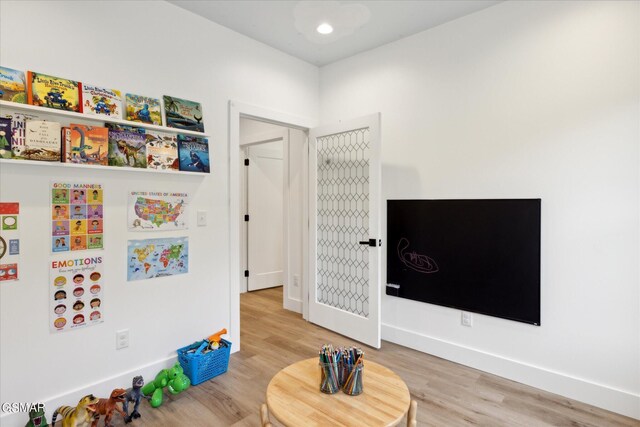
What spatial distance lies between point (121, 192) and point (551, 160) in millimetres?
2923

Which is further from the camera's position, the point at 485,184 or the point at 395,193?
the point at 395,193

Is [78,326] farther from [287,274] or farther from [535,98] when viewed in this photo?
[535,98]

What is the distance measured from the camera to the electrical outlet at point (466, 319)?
9.07 feet

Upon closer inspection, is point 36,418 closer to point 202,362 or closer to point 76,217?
point 202,362

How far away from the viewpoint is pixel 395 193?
10.5 feet

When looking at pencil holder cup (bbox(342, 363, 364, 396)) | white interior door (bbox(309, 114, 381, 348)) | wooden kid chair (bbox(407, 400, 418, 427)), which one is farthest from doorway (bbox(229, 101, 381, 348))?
wooden kid chair (bbox(407, 400, 418, 427))

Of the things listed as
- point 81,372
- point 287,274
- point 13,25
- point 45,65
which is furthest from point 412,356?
point 13,25

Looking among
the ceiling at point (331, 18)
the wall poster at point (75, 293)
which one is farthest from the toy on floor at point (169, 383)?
the ceiling at point (331, 18)

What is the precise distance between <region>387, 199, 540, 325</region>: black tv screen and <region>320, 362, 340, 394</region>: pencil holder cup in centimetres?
163

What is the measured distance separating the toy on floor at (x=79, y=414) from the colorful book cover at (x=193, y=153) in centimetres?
155

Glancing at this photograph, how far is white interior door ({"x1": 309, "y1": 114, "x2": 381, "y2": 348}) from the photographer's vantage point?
3053 mm

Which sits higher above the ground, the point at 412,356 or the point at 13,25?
the point at 13,25

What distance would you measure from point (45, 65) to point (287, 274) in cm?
300

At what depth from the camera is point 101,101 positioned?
2.23 metres
